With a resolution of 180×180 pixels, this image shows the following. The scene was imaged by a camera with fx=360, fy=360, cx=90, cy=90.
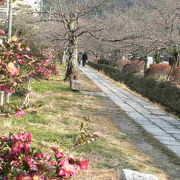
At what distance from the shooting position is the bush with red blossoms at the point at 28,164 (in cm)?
202

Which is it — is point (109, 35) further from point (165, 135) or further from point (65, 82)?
point (165, 135)

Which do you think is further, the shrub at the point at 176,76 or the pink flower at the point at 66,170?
the shrub at the point at 176,76

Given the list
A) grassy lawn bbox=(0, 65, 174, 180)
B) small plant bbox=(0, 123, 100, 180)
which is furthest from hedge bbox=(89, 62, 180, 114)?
small plant bbox=(0, 123, 100, 180)

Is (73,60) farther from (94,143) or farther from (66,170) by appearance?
(66,170)

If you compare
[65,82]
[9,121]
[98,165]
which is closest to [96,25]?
[65,82]

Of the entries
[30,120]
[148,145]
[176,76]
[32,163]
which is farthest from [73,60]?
[32,163]

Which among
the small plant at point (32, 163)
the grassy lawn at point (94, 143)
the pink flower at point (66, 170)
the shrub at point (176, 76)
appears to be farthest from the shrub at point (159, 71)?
the pink flower at point (66, 170)

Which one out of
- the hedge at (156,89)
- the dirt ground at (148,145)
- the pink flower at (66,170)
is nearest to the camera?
the pink flower at (66,170)

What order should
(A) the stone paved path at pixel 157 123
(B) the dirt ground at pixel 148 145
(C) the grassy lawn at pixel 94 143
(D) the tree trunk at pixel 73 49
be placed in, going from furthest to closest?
(D) the tree trunk at pixel 73 49, (A) the stone paved path at pixel 157 123, (B) the dirt ground at pixel 148 145, (C) the grassy lawn at pixel 94 143

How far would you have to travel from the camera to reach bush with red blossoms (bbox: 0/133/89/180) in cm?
202

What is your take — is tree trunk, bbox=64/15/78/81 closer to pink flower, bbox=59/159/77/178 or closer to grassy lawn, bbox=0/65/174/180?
grassy lawn, bbox=0/65/174/180

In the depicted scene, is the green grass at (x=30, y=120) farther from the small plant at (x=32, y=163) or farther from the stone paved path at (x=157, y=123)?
the small plant at (x=32, y=163)

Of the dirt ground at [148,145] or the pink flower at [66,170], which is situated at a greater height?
the pink flower at [66,170]

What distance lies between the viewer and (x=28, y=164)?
209 centimetres
